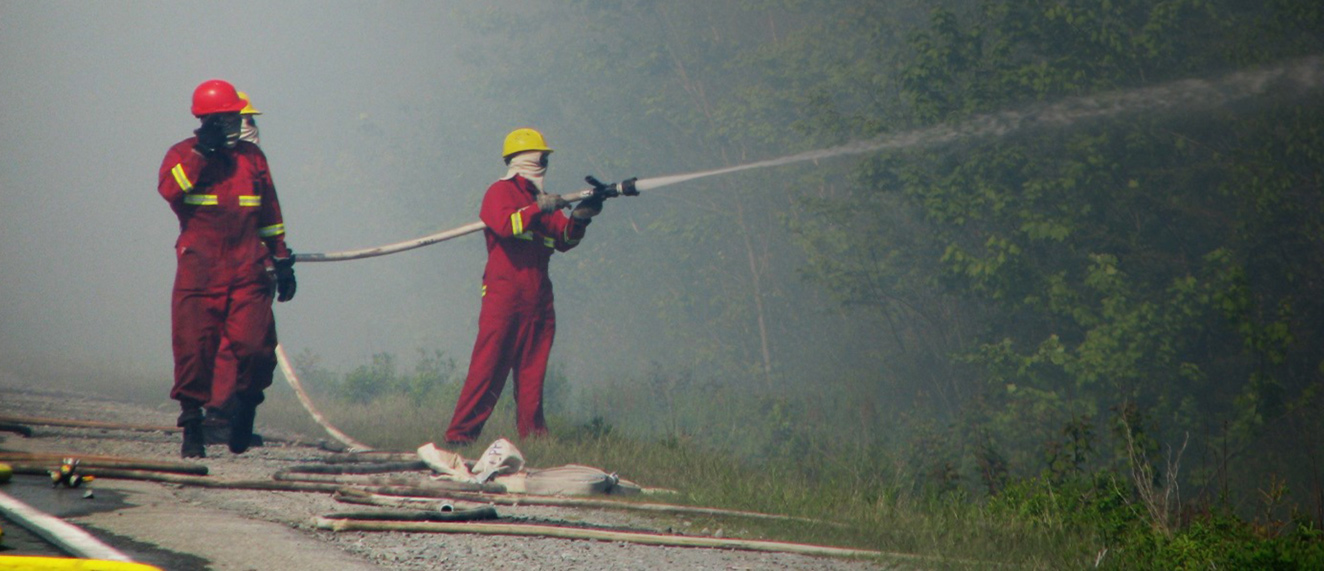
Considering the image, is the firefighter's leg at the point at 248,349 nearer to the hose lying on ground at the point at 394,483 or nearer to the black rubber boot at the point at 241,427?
the black rubber boot at the point at 241,427

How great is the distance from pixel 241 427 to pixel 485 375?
1.70 meters

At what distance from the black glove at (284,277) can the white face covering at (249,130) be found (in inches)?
33.6

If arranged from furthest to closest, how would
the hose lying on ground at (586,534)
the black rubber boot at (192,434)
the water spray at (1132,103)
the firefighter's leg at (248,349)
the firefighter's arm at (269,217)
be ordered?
the water spray at (1132,103), the firefighter's arm at (269,217), the firefighter's leg at (248,349), the black rubber boot at (192,434), the hose lying on ground at (586,534)

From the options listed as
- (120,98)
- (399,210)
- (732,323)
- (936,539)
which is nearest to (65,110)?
(120,98)

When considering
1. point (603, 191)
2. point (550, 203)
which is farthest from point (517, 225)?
point (603, 191)

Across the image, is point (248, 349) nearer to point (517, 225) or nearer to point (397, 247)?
point (397, 247)

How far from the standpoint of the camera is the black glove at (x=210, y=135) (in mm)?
7664

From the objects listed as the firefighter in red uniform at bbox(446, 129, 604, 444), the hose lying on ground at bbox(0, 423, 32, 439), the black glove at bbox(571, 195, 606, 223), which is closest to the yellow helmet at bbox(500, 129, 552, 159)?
the firefighter in red uniform at bbox(446, 129, 604, 444)

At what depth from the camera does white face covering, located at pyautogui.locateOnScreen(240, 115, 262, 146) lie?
8.34 metres

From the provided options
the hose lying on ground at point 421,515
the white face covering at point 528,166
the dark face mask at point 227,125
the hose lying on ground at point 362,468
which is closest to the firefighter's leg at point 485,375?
the white face covering at point 528,166

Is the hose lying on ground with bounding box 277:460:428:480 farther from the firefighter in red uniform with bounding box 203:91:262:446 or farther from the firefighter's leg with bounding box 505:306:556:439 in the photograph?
the firefighter's leg with bounding box 505:306:556:439

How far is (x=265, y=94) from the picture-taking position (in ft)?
220

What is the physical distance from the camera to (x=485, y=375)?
8.75 m

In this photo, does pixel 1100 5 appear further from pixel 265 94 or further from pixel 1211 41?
pixel 265 94
